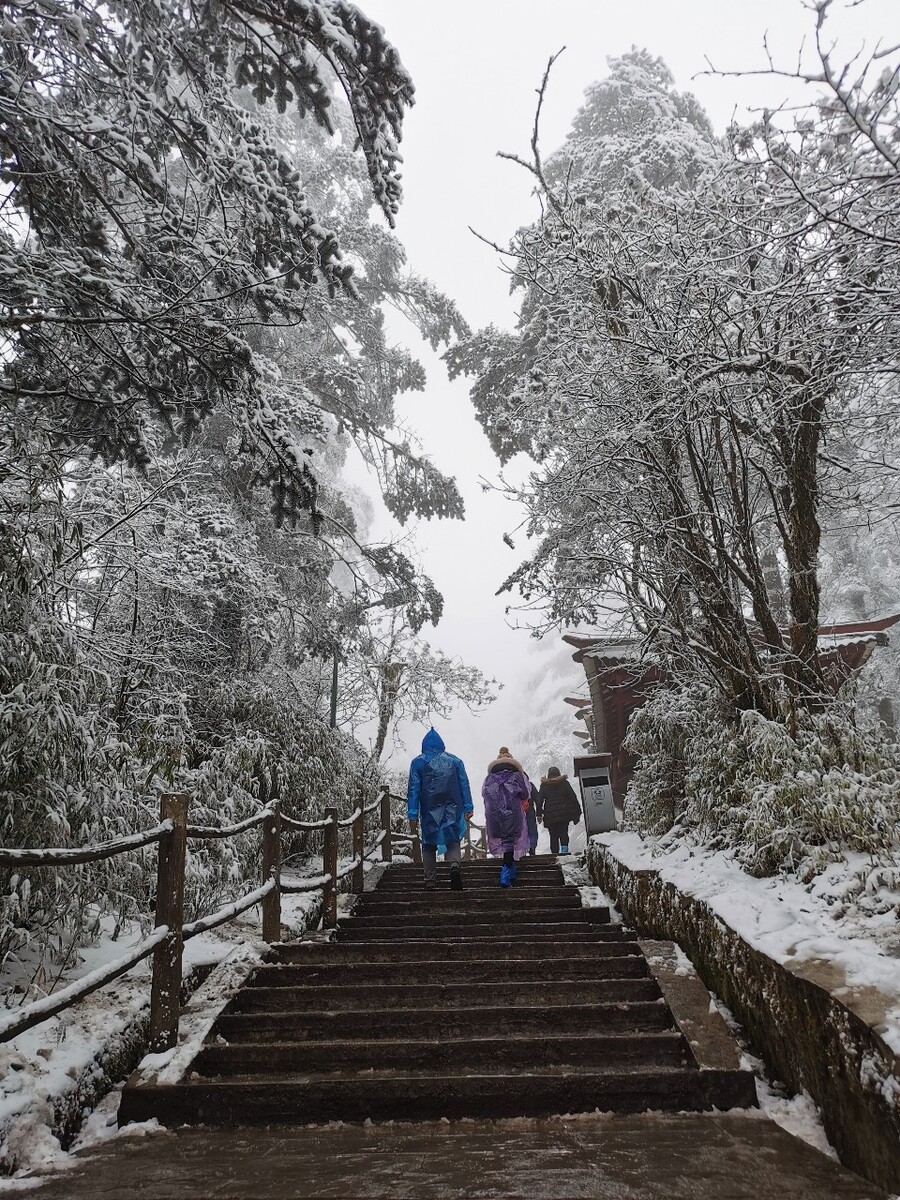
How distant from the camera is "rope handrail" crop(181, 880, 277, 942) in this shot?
11.8 ft

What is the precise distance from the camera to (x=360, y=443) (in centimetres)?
1527

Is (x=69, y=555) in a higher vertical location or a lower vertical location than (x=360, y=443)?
lower

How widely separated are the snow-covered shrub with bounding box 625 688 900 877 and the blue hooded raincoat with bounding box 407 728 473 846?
7.51ft

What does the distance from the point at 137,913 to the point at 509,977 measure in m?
2.47

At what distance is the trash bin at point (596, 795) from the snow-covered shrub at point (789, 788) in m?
2.64

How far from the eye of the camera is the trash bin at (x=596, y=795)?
9711 millimetres

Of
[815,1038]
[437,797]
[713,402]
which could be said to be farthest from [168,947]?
[713,402]

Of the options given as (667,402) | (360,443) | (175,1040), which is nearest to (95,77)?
(667,402)

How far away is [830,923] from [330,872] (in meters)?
4.15

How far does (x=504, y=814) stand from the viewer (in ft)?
25.8

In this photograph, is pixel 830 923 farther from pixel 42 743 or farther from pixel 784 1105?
pixel 42 743

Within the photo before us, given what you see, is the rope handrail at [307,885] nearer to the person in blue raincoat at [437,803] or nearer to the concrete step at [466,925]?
the concrete step at [466,925]

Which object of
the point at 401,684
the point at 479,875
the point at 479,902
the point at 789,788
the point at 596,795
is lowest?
the point at 479,875

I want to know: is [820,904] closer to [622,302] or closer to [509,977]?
[509,977]
